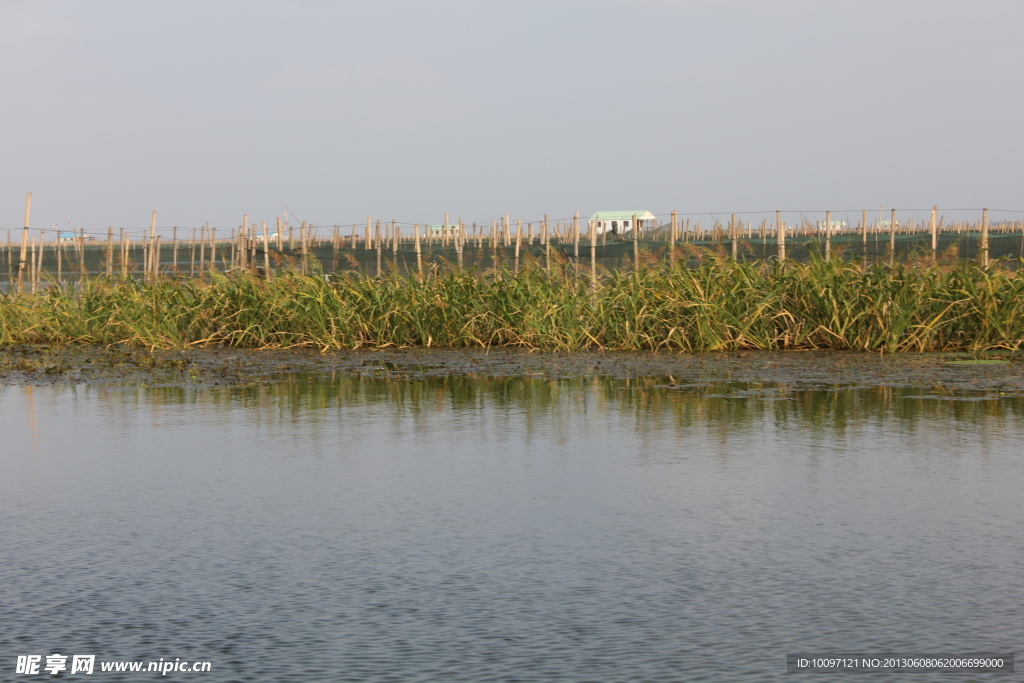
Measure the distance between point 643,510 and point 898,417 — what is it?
3525 mm

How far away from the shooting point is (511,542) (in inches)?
186

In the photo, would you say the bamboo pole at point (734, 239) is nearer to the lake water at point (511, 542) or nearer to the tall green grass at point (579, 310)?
the tall green grass at point (579, 310)

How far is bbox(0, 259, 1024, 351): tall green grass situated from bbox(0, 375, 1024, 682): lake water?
5.03m

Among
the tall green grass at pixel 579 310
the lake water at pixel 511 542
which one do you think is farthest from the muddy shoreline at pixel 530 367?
the lake water at pixel 511 542

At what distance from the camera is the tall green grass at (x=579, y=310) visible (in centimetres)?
1328

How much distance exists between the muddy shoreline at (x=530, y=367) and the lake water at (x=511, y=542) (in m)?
2.32

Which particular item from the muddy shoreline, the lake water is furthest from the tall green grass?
the lake water

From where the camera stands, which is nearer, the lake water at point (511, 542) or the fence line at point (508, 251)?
the lake water at point (511, 542)

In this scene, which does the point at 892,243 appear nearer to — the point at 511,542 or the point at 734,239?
the point at 734,239

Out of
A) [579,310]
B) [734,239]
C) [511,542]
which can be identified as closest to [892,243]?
[734,239]

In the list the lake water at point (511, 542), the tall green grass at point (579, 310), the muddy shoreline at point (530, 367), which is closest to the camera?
the lake water at point (511, 542)

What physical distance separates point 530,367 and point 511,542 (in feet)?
24.0

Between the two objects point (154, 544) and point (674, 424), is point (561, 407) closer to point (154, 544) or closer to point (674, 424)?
point (674, 424)

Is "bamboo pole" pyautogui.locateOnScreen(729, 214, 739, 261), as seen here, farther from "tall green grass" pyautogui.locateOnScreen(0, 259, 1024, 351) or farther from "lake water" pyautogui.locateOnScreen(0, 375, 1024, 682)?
"lake water" pyautogui.locateOnScreen(0, 375, 1024, 682)
